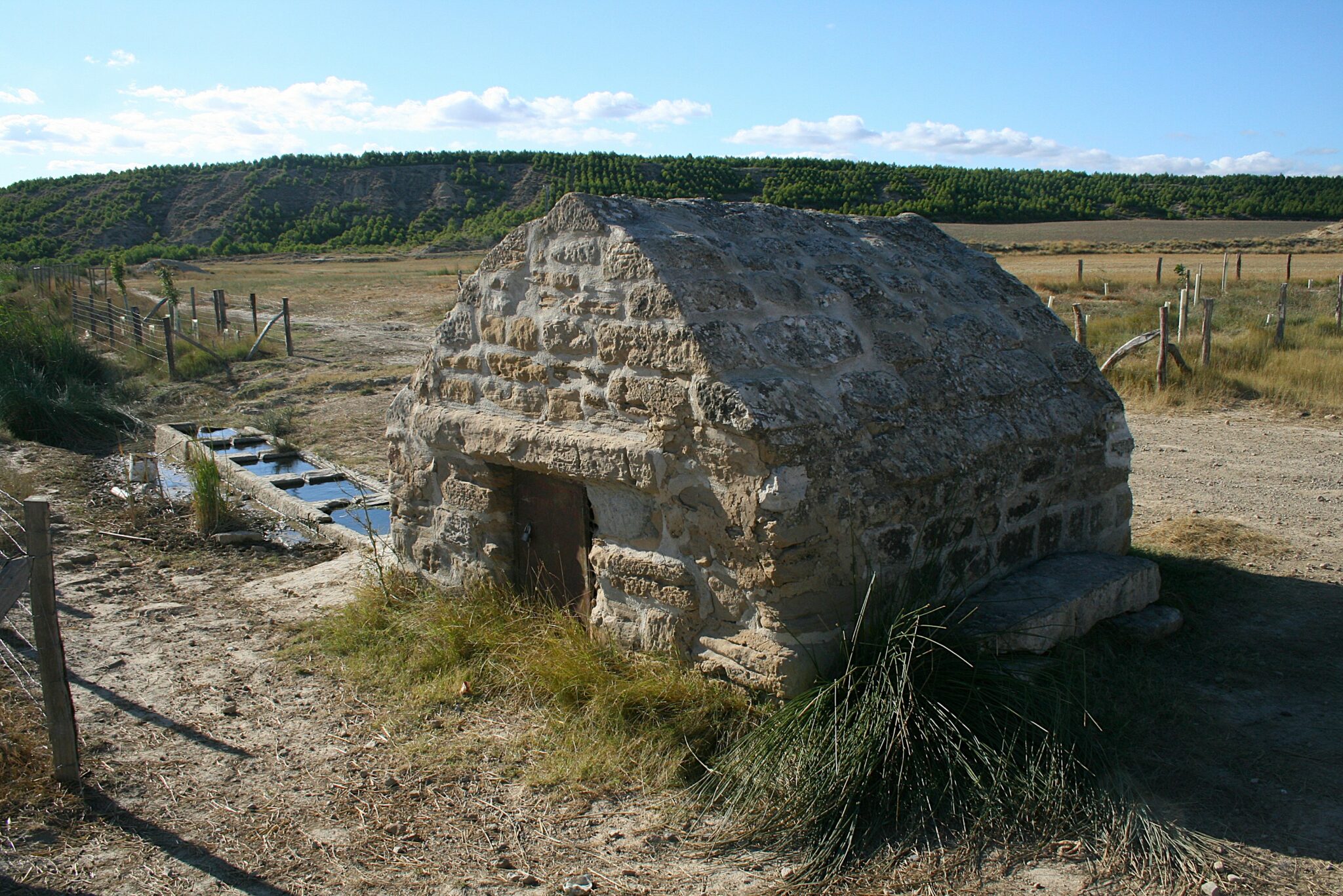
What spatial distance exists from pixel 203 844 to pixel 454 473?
2.11 metres

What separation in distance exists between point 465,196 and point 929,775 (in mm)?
82029

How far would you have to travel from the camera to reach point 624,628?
4.31 m

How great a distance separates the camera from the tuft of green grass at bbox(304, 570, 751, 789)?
3799 millimetres

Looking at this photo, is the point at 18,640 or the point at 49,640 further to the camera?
the point at 18,640

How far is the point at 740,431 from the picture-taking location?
3.66 m

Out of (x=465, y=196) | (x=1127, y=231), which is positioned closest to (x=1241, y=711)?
(x=1127, y=231)

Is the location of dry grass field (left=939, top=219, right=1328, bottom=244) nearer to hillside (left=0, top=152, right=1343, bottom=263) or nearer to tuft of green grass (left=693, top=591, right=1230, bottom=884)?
hillside (left=0, top=152, right=1343, bottom=263)

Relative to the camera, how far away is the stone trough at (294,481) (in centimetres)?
775

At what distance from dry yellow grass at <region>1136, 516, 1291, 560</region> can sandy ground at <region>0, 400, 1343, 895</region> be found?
15cm

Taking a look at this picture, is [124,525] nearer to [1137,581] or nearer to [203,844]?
[203,844]

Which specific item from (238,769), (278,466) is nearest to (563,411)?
(238,769)

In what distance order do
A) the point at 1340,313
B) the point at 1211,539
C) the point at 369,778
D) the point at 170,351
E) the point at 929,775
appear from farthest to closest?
the point at 170,351 → the point at 1340,313 → the point at 1211,539 → the point at 369,778 → the point at 929,775

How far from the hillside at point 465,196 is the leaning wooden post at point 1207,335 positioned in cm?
4401

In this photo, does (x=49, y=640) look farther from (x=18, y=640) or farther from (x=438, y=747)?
(x=18, y=640)
